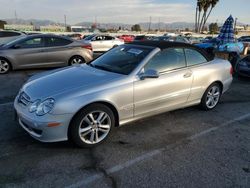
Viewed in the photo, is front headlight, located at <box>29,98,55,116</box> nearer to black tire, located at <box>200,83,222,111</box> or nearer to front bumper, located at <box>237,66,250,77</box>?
black tire, located at <box>200,83,222,111</box>

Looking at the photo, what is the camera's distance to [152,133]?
166 inches

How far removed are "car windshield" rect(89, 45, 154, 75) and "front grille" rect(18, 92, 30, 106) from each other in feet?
4.38

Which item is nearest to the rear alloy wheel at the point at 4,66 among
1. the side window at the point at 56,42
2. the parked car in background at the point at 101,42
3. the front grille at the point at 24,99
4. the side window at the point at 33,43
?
the side window at the point at 33,43

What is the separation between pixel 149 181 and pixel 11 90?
505 cm

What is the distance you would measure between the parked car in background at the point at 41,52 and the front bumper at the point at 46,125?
5819 mm

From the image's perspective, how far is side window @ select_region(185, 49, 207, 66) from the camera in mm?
4812

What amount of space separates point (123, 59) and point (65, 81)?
1.16 meters

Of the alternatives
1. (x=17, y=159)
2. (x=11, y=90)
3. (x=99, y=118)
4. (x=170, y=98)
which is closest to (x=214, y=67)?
(x=170, y=98)

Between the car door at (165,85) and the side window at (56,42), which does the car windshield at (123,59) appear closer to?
the car door at (165,85)

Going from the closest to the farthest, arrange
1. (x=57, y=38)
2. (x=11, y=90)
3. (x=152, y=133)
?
(x=152, y=133)
(x=11, y=90)
(x=57, y=38)

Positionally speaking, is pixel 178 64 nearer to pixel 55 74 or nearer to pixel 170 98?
pixel 170 98

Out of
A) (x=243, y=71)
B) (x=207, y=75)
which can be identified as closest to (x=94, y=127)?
(x=207, y=75)

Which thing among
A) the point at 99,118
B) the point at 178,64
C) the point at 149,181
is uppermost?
the point at 178,64

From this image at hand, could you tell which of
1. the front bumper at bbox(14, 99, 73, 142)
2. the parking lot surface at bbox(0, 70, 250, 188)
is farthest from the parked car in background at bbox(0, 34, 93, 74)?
the front bumper at bbox(14, 99, 73, 142)
